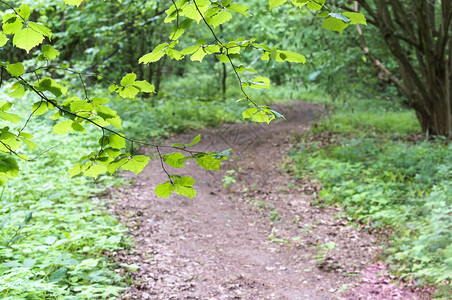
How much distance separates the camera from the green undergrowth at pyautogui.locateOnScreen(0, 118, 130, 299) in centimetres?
301

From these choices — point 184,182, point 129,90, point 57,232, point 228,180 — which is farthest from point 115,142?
point 228,180

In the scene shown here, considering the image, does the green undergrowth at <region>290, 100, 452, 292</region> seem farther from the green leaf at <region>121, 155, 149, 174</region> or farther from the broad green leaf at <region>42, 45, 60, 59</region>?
the broad green leaf at <region>42, 45, 60, 59</region>

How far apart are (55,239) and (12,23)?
7.93 feet

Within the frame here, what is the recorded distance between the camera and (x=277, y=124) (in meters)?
12.5

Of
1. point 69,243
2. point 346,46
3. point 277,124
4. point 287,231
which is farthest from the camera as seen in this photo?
point 277,124

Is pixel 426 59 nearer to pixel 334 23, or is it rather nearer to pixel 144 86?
pixel 334 23

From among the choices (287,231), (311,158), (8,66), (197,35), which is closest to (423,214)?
(287,231)

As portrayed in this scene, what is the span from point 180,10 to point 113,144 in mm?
713

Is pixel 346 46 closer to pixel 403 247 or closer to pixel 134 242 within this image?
pixel 403 247

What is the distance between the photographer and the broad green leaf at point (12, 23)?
1688 millimetres

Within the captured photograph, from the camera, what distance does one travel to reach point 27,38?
1702 millimetres

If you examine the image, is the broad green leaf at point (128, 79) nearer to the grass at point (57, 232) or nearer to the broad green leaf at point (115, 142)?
the broad green leaf at point (115, 142)

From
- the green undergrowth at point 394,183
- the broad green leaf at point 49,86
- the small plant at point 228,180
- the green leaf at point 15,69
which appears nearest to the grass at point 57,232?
the broad green leaf at point 49,86

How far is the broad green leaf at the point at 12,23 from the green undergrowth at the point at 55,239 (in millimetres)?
1564
